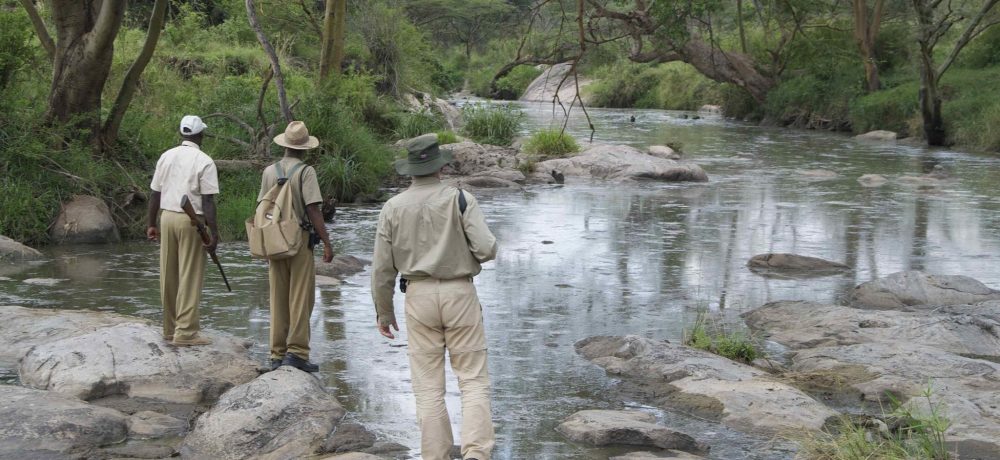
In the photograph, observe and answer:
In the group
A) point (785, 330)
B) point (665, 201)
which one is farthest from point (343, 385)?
point (665, 201)

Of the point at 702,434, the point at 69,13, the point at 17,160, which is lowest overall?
the point at 702,434

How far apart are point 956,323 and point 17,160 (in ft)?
33.1

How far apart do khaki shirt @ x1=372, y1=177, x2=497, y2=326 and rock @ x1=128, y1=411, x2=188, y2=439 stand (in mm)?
1657

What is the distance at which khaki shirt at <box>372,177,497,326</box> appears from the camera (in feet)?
16.9

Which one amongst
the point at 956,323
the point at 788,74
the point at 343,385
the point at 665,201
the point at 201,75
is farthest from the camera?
the point at 788,74

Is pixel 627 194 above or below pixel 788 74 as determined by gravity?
below

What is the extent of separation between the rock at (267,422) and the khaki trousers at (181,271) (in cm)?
91

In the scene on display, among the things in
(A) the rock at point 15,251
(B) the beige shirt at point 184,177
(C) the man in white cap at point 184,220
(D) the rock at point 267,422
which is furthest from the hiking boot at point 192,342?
(A) the rock at point 15,251

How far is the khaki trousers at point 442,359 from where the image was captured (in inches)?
203

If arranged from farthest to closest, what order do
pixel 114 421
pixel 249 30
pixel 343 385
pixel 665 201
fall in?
pixel 249 30, pixel 665 201, pixel 343 385, pixel 114 421

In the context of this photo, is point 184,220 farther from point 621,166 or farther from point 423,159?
point 621,166

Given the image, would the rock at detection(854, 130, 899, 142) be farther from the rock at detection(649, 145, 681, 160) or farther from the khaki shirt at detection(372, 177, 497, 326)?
the khaki shirt at detection(372, 177, 497, 326)

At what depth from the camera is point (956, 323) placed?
8422mm

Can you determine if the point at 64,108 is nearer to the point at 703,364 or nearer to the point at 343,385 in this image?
the point at 343,385
